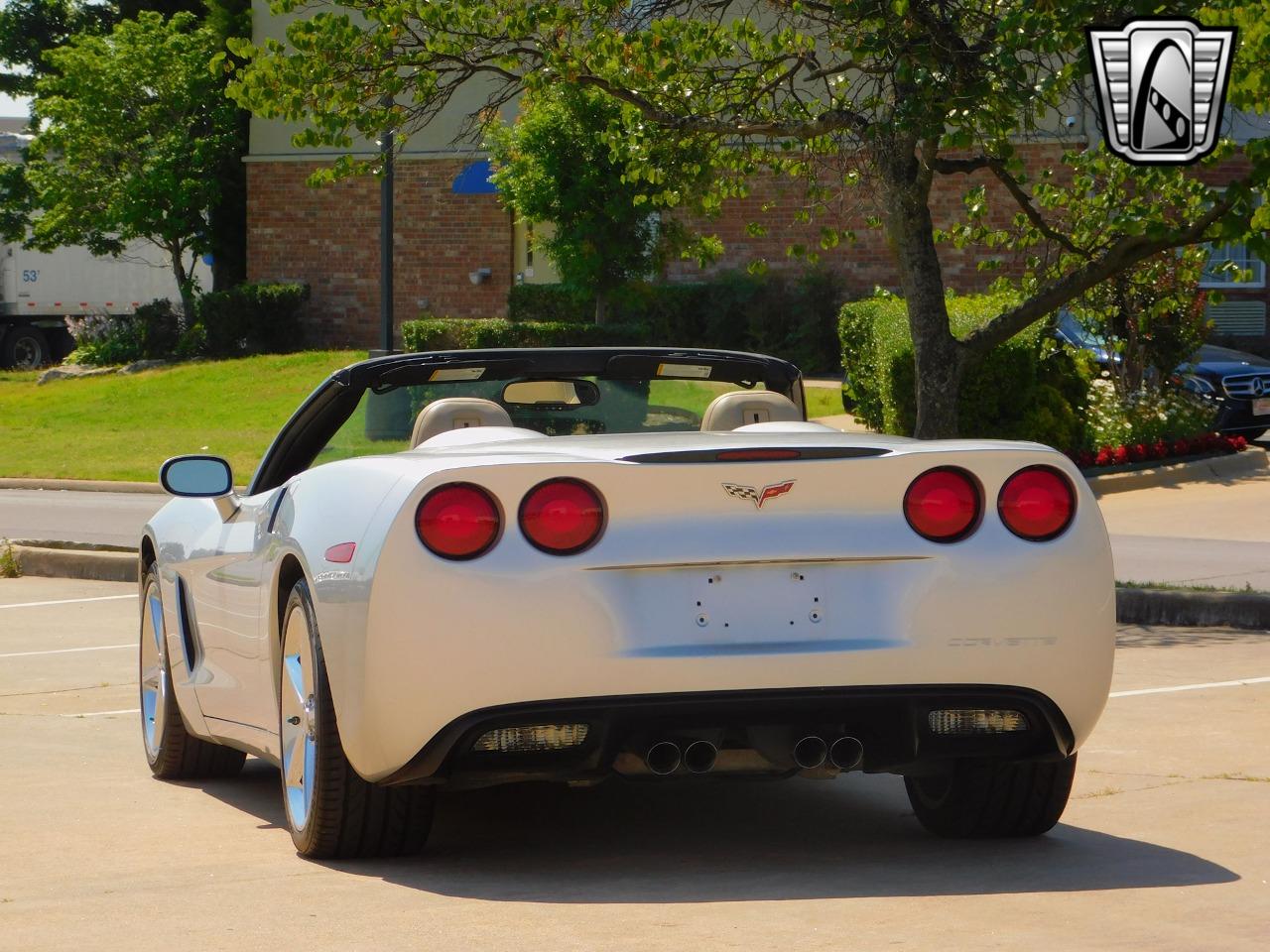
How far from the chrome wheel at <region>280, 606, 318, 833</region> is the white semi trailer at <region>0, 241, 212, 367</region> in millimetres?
37282

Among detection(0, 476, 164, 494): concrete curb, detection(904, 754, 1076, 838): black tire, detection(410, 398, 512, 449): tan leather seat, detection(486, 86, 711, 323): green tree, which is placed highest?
detection(486, 86, 711, 323): green tree

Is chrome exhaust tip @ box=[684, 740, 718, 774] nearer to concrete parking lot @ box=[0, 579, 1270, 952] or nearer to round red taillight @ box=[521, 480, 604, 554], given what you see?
concrete parking lot @ box=[0, 579, 1270, 952]

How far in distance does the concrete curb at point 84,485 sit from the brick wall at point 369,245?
16.5 metres

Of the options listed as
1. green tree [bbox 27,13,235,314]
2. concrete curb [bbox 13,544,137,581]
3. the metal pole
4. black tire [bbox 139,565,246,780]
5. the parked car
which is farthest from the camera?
green tree [bbox 27,13,235,314]

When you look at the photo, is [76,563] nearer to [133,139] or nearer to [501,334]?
[501,334]

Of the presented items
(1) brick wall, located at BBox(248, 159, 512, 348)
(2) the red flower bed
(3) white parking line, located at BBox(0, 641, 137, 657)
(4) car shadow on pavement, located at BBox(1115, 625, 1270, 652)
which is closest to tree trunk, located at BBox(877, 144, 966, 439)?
(4) car shadow on pavement, located at BBox(1115, 625, 1270, 652)

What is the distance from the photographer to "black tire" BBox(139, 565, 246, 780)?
6.70 meters

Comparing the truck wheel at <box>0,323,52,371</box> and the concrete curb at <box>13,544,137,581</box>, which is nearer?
the concrete curb at <box>13,544,137,581</box>

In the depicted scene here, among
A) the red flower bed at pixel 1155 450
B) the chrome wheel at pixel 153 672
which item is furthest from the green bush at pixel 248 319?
the chrome wheel at pixel 153 672

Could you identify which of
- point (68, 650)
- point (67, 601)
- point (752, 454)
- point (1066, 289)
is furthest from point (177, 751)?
point (1066, 289)

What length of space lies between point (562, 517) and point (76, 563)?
Answer: 9934mm

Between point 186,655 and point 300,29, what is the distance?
27.1 ft

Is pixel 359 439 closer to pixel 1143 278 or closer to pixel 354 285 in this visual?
pixel 1143 278

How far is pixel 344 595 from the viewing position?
→ 4.88 m
